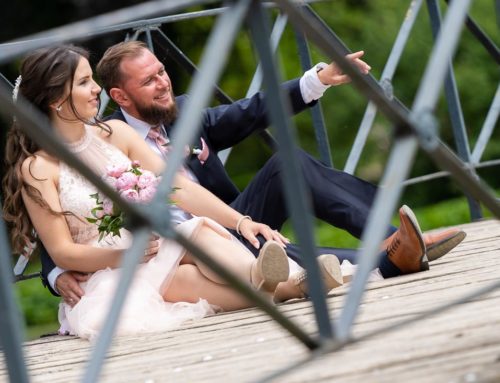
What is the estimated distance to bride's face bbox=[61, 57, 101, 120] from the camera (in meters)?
4.80

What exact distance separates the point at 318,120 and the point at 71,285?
1.80 metres

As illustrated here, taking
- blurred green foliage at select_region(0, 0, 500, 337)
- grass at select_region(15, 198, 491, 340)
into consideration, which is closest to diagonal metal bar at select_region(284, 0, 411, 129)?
grass at select_region(15, 198, 491, 340)

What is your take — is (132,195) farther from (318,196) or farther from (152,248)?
(318,196)

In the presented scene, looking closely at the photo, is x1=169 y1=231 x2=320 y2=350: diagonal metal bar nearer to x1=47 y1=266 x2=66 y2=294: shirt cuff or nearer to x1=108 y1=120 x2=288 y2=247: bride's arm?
x1=108 y1=120 x2=288 y2=247: bride's arm

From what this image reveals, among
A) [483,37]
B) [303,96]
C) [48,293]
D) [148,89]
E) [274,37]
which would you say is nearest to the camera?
[148,89]

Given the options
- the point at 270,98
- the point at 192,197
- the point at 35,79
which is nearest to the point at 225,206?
the point at 192,197

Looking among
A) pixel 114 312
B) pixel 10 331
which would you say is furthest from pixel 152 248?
pixel 10 331

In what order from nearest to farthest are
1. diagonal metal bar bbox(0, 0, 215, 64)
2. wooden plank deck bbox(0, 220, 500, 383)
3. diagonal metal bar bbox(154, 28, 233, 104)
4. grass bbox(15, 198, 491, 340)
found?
diagonal metal bar bbox(0, 0, 215, 64) < wooden plank deck bbox(0, 220, 500, 383) < diagonal metal bar bbox(154, 28, 233, 104) < grass bbox(15, 198, 491, 340)

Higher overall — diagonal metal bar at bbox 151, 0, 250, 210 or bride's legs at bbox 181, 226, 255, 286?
diagonal metal bar at bbox 151, 0, 250, 210

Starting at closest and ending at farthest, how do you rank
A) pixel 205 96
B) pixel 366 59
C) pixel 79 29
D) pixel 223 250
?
1. pixel 79 29
2. pixel 205 96
3. pixel 223 250
4. pixel 366 59

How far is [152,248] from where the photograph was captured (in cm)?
475

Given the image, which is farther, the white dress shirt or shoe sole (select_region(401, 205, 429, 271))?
the white dress shirt

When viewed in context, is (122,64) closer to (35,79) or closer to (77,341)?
(35,79)

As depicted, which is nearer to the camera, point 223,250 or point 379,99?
point 379,99
